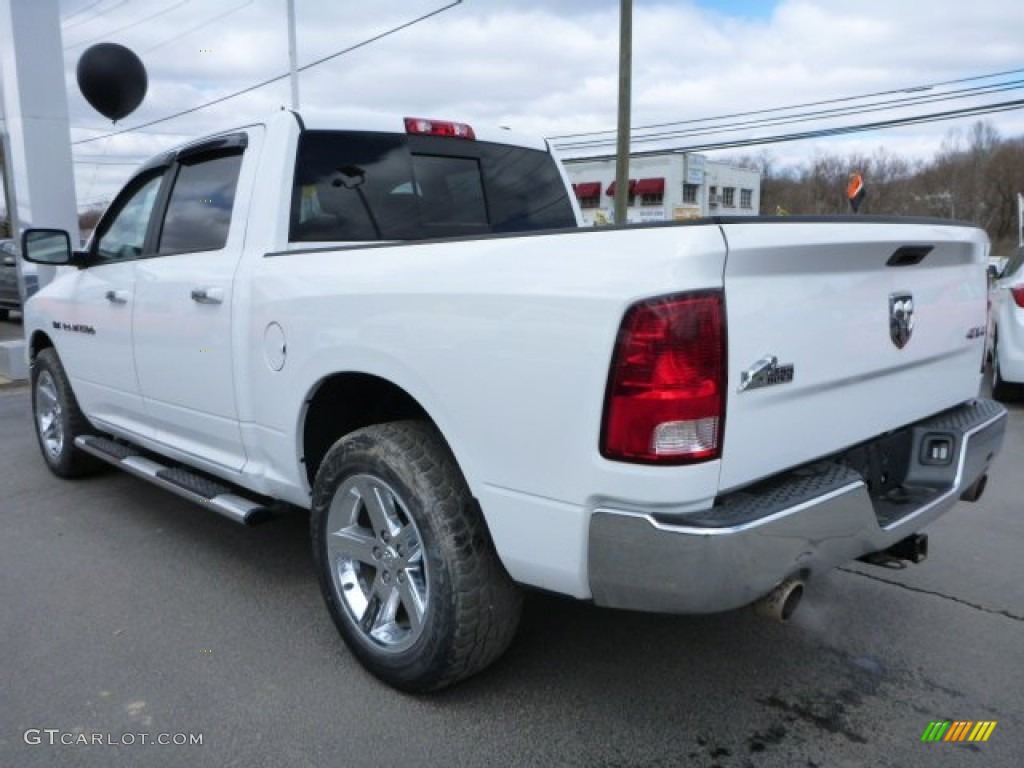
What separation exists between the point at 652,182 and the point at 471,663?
51.2 meters

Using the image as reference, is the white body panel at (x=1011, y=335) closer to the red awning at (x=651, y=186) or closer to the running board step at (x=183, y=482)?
the running board step at (x=183, y=482)

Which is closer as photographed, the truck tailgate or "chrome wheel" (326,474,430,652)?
the truck tailgate

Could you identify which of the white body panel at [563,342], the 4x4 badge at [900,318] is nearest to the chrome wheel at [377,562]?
the white body panel at [563,342]

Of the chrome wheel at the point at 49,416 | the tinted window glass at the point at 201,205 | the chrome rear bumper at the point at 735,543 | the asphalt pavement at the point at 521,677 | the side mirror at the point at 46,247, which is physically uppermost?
the tinted window glass at the point at 201,205

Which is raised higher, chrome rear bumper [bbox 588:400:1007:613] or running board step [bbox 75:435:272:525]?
chrome rear bumper [bbox 588:400:1007:613]

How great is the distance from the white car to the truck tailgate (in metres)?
5.16

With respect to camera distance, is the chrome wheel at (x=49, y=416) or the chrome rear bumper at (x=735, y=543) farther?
the chrome wheel at (x=49, y=416)

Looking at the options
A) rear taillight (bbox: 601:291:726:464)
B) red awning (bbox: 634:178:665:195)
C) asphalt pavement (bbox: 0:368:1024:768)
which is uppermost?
red awning (bbox: 634:178:665:195)

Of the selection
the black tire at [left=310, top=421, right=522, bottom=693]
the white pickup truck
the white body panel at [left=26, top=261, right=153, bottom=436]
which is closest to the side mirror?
the white body panel at [left=26, top=261, right=153, bottom=436]

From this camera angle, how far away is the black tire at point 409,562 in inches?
99.5

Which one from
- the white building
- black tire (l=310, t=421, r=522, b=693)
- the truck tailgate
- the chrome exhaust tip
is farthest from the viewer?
the white building

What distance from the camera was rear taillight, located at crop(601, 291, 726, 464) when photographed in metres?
2.04

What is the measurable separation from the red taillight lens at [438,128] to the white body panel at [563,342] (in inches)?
26.8

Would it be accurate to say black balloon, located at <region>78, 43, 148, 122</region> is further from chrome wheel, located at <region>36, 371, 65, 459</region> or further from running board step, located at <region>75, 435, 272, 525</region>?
running board step, located at <region>75, 435, 272, 525</region>
